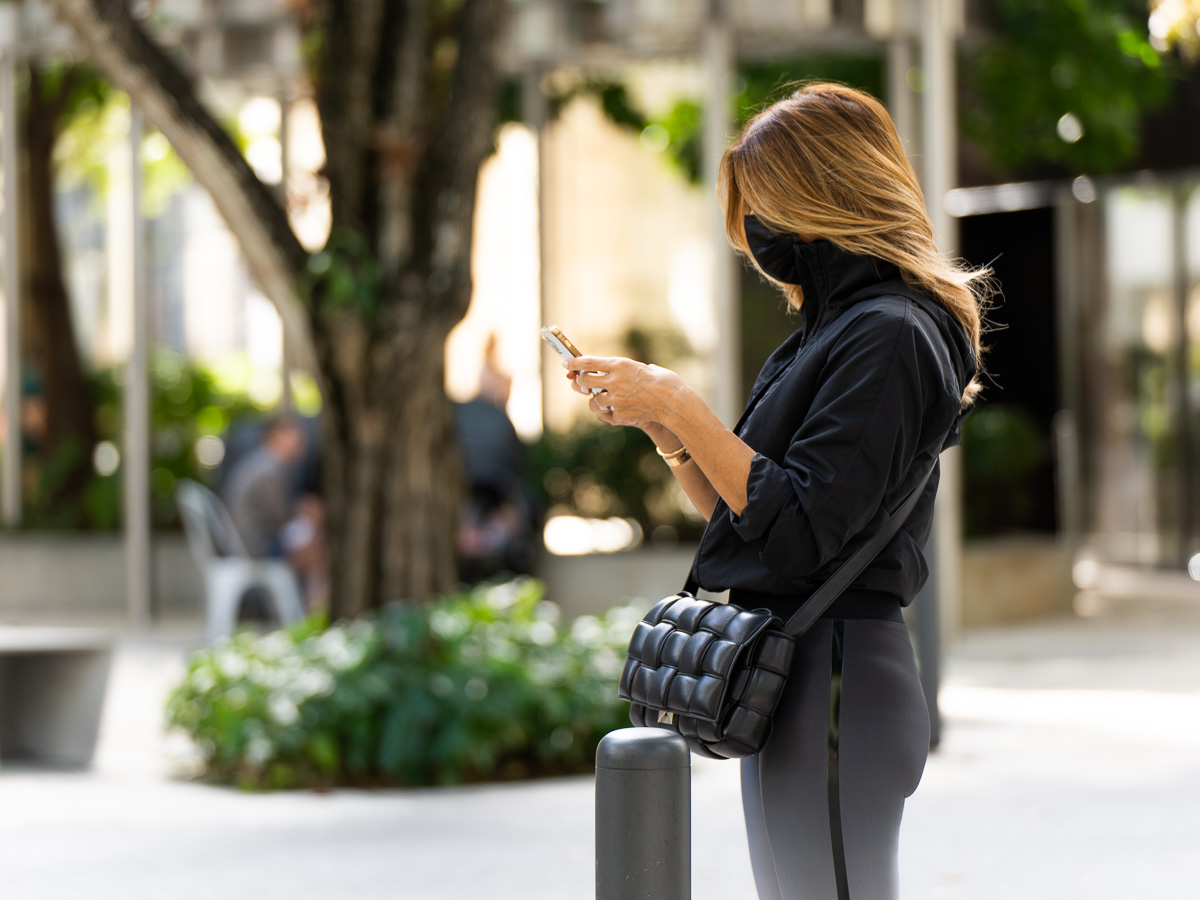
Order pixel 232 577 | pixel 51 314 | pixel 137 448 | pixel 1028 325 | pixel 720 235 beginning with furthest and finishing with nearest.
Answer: pixel 1028 325 < pixel 51 314 < pixel 137 448 < pixel 720 235 < pixel 232 577

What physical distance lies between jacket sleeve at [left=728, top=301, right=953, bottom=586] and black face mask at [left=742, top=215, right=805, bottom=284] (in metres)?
0.18

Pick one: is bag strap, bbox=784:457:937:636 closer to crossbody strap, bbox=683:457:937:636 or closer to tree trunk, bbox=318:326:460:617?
crossbody strap, bbox=683:457:937:636

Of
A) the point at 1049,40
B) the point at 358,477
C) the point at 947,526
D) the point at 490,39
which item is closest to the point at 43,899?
the point at 358,477

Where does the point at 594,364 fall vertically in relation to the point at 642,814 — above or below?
above

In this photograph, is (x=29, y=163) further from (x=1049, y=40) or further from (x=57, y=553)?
(x=1049, y=40)

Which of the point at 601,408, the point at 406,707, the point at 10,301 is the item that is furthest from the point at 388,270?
the point at 10,301

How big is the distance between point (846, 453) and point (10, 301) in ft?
38.6

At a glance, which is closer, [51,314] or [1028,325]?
[51,314]

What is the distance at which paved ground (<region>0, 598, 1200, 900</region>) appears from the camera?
4625 mm

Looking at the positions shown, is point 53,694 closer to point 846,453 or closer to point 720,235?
point 720,235

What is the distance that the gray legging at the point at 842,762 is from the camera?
→ 216cm

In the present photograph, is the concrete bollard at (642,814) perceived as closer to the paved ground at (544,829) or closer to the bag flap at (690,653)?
the bag flap at (690,653)

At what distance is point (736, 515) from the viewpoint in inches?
84.4

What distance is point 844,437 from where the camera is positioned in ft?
6.77
